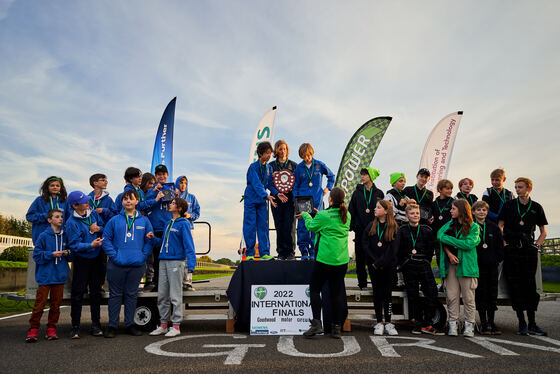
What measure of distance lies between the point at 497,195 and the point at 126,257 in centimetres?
577

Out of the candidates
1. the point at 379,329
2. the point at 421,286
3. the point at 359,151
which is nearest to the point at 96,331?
the point at 379,329

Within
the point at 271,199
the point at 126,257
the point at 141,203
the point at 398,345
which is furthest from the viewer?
the point at 271,199

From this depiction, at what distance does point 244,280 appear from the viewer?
19.4 ft

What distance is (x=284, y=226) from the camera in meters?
6.90

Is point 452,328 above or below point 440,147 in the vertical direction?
below

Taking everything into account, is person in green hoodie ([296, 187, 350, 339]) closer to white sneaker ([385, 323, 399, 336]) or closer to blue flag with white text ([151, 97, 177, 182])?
white sneaker ([385, 323, 399, 336])

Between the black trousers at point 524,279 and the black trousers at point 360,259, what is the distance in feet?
6.90

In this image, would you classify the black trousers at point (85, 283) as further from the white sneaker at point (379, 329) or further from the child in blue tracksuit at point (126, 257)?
the white sneaker at point (379, 329)

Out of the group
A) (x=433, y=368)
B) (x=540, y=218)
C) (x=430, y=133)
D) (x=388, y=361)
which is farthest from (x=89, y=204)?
(x=430, y=133)

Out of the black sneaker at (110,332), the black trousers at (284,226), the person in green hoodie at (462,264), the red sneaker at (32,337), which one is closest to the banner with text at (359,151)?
the black trousers at (284,226)

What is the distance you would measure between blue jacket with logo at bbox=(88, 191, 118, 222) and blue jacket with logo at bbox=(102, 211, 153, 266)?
55 cm

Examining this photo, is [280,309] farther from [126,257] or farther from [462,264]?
[462,264]

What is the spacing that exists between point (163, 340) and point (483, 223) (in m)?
4.72

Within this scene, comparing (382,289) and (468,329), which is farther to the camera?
(382,289)
